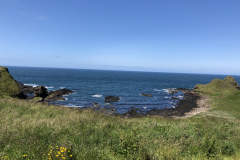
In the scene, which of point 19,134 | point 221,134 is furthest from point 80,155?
point 221,134

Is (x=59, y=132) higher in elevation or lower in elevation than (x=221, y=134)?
higher

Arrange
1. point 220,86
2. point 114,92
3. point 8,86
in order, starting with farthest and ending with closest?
point 220,86, point 114,92, point 8,86

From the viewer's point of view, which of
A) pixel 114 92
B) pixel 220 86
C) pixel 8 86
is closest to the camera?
pixel 8 86

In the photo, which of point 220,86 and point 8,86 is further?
point 220,86

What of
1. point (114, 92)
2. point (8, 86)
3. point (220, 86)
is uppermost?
point (8, 86)

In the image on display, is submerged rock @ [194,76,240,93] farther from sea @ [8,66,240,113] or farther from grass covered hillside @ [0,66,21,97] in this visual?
grass covered hillside @ [0,66,21,97]

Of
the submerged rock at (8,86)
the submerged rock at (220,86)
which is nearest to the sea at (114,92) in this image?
the submerged rock at (8,86)

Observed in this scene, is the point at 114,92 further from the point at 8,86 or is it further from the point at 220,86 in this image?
the point at 220,86

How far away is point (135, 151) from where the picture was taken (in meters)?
6.25

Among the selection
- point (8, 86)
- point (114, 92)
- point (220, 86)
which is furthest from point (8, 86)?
point (220, 86)

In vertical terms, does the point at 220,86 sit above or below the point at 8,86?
below

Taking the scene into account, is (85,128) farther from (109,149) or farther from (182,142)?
(182,142)

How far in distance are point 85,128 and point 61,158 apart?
368 centimetres

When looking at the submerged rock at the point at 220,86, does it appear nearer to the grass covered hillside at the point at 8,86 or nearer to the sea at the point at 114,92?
the sea at the point at 114,92
